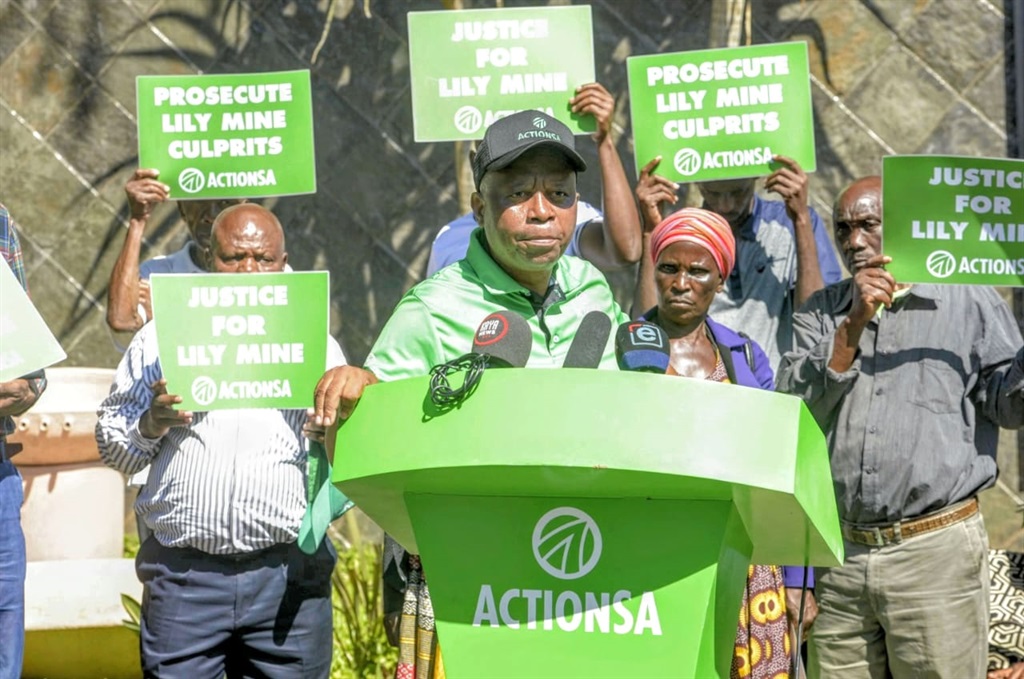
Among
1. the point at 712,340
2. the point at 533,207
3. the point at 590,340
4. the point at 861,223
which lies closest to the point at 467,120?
the point at 712,340

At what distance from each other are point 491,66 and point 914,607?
2.24 meters

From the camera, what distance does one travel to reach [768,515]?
88.1 inches

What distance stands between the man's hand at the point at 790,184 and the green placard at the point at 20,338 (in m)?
2.41

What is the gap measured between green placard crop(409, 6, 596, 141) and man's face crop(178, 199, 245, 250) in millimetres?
848

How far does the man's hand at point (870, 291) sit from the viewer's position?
4445mm

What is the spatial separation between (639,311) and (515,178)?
214cm

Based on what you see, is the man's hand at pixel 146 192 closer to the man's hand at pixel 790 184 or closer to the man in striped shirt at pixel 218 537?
the man in striped shirt at pixel 218 537

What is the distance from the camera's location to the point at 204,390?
436 centimetres

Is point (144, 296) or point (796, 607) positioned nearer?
point (796, 607)

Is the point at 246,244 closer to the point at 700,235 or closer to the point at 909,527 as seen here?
the point at 700,235

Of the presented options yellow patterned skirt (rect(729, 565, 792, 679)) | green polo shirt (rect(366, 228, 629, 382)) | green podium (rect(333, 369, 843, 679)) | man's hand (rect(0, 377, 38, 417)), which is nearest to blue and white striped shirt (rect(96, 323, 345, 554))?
man's hand (rect(0, 377, 38, 417))

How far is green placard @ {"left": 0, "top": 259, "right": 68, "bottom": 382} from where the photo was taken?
12.9 ft

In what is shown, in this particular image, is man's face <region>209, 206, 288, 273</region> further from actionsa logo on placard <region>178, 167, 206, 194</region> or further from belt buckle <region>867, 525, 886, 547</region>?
belt buckle <region>867, 525, 886, 547</region>

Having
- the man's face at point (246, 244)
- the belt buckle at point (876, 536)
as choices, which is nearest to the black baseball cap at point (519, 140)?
the man's face at point (246, 244)
